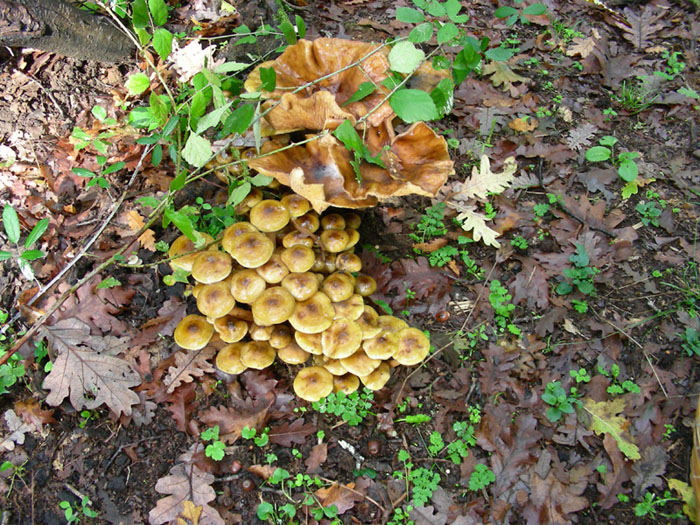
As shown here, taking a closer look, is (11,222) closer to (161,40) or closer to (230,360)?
(161,40)

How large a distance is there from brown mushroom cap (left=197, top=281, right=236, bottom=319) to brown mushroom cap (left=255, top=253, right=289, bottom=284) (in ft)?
1.03

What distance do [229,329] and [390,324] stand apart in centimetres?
134

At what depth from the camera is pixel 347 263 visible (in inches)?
152

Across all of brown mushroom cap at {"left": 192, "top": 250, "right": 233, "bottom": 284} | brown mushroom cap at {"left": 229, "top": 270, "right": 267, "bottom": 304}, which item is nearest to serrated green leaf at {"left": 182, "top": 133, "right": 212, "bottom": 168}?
brown mushroom cap at {"left": 192, "top": 250, "right": 233, "bottom": 284}

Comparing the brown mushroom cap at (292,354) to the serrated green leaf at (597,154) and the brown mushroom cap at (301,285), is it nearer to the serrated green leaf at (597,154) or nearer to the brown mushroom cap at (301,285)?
the brown mushroom cap at (301,285)

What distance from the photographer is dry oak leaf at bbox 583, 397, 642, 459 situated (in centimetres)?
346

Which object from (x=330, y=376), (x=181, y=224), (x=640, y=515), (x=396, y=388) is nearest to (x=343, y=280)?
(x=330, y=376)

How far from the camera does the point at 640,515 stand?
3252 mm

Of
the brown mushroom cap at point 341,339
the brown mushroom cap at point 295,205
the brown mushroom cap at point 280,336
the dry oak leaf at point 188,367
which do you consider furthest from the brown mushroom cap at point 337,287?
the dry oak leaf at point 188,367

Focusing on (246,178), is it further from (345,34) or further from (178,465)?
(345,34)

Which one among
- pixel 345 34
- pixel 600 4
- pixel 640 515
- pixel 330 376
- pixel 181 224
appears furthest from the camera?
pixel 600 4

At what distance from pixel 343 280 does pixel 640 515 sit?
9.31 feet

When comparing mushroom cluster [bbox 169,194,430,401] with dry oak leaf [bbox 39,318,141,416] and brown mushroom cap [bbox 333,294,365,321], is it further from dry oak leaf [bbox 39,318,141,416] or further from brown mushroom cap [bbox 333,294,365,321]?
dry oak leaf [bbox 39,318,141,416]

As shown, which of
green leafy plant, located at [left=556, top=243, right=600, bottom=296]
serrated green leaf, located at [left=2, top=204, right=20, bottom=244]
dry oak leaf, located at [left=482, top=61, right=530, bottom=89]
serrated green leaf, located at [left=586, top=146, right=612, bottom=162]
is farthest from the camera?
dry oak leaf, located at [left=482, top=61, right=530, bottom=89]
